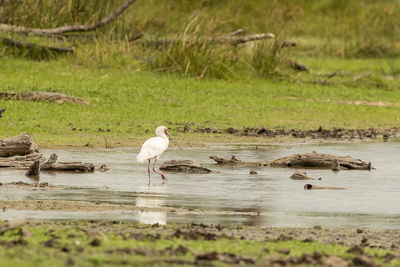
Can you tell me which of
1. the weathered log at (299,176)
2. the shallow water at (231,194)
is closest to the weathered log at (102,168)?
the shallow water at (231,194)

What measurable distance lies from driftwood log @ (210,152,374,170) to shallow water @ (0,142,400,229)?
0.63ft

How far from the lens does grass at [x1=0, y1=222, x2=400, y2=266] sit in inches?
297

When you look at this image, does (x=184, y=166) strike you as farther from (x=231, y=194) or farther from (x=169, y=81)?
(x=169, y=81)

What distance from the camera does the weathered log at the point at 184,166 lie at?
14.8 metres

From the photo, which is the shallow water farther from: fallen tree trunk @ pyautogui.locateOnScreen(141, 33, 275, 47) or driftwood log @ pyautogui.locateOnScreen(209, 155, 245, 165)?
fallen tree trunk @ pyautogui.locateOnScreen(141, 33, 275, 47)

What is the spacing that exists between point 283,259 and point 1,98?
48.6ft

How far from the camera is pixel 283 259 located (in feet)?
25.8

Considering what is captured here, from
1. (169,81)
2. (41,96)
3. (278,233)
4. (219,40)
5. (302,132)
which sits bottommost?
(278,233)

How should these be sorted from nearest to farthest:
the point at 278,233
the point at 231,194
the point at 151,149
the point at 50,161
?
1. the point at 278,233
2. the point at 231,194
3. the point at 50,161
4. the point at 151,149

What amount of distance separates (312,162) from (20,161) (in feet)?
14.9

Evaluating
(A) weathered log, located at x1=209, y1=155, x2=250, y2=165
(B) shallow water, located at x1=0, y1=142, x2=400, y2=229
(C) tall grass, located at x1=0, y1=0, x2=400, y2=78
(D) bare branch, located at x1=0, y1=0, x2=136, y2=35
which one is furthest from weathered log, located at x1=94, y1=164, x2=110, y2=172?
(D) bare branch, located at x1=0, y1=0, x2=136, y2=35

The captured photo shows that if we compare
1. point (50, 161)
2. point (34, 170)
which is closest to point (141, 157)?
point (50, 161)

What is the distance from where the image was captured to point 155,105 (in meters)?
23.2

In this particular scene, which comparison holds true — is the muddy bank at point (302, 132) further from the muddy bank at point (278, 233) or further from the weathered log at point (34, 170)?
the muddy bank at point (278, 233)
